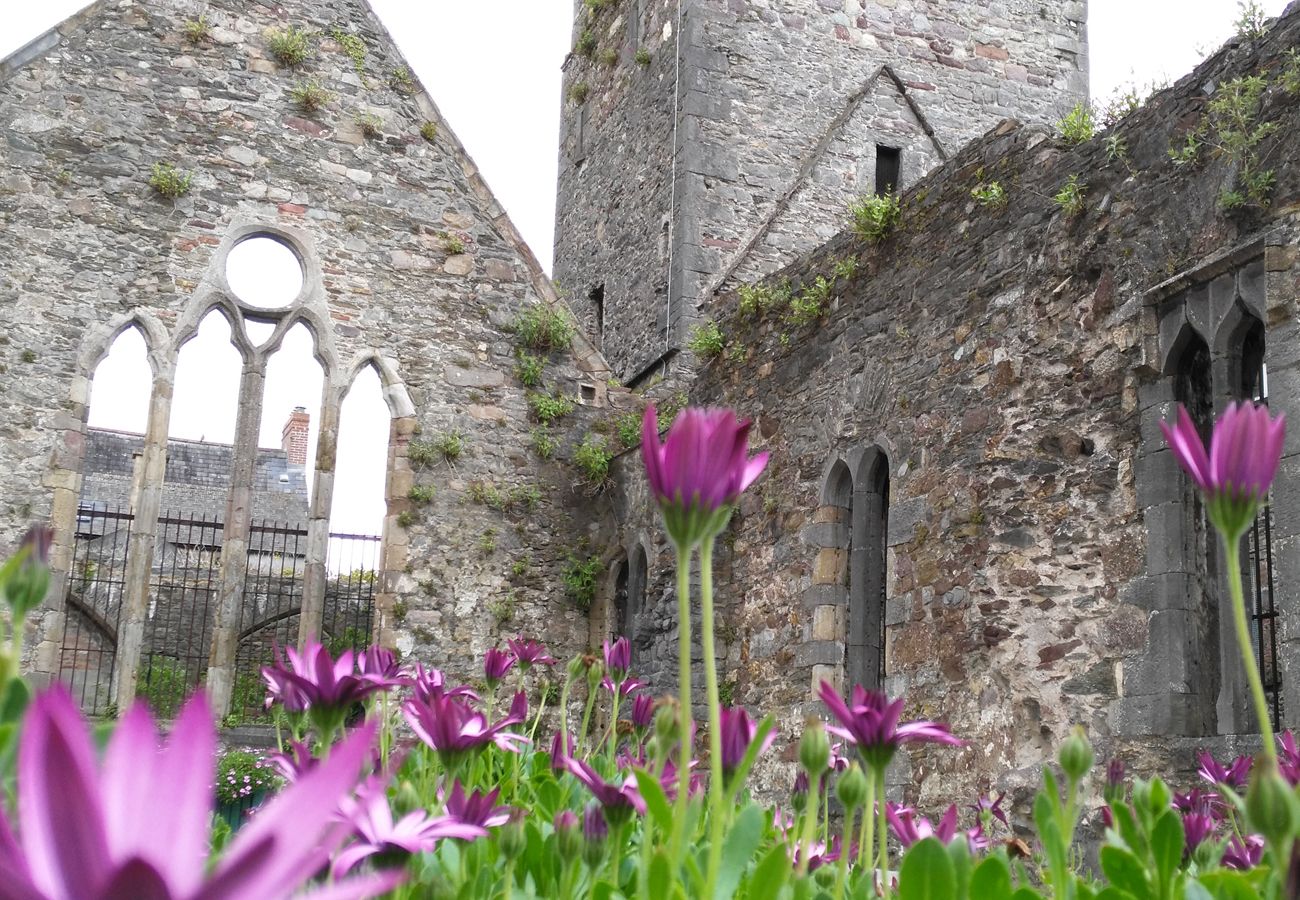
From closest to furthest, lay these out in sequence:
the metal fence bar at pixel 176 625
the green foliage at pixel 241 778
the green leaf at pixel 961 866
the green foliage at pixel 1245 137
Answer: the green leaf at pixel 961 866, the green foliage at pixel 1245 137, the green foliage at pixel 241 778, the metal fence bar at pixel 176 625

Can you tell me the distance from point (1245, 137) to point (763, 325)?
15.3 ft

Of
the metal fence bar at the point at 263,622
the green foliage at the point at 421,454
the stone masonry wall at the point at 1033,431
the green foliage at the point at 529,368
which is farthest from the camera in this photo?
the metal fence bar at the point at 263,622

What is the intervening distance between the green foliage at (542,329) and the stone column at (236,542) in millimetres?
2362

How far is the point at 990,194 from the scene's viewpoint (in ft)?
25.2

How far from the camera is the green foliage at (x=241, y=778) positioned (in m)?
9.66

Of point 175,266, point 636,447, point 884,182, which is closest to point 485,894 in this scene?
point 636,447

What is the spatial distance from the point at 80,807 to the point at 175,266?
38.7 feet

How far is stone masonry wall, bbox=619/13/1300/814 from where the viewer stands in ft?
20.0

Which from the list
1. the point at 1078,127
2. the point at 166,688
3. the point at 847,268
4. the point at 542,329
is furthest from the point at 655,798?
the point at 166,688

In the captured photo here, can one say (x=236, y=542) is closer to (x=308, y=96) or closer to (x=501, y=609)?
(x=501, y=609)

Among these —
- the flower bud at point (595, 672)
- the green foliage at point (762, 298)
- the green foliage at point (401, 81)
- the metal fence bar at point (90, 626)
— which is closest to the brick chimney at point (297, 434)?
the metal fence bar at point (90, 626)

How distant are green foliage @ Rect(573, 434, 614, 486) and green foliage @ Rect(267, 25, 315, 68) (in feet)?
14.8

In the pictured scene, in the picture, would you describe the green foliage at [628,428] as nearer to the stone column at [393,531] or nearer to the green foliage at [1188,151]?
the stone column at [393,531]

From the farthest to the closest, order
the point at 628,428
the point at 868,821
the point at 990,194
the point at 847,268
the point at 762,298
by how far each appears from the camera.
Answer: the point at 628,428, the point at 762,298, the point at 847,268, the point at 990,194, the point at 868,821
